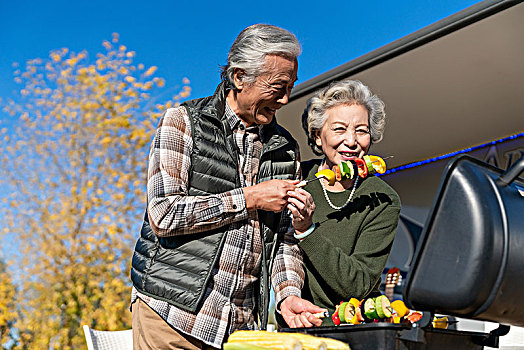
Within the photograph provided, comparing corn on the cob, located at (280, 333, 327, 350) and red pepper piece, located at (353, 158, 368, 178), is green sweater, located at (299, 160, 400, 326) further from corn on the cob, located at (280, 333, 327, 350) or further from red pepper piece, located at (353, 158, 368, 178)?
corn on the cob, located at (280, 333, 327, 350)

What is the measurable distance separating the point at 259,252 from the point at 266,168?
32 centimetres

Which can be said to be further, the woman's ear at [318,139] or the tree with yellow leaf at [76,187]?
the tree with yellow leaf at [76,187]

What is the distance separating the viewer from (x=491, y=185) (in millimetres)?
1156

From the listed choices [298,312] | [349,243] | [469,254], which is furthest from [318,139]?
[469,254]

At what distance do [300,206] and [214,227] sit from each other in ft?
0.99

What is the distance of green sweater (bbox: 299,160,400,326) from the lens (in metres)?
2.17

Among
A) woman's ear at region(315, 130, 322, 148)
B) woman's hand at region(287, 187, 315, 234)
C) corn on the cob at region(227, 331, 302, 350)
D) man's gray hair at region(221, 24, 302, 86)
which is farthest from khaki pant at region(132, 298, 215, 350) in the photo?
woman's ear at region(315, 130, 322, 148)

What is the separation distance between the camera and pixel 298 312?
1962 mm

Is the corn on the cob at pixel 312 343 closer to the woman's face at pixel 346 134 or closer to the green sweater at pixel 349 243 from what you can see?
the green sweater at pixel 349 243

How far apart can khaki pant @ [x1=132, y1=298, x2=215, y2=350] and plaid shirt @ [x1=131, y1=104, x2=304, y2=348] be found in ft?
0.11

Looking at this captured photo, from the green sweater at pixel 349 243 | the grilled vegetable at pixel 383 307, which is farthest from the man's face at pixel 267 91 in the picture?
the grilled vegetable at pixel 383 307

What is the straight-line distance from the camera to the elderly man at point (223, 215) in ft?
6.48

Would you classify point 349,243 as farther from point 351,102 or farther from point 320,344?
point 320,344

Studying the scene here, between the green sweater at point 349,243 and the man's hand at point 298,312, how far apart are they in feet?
0.71
